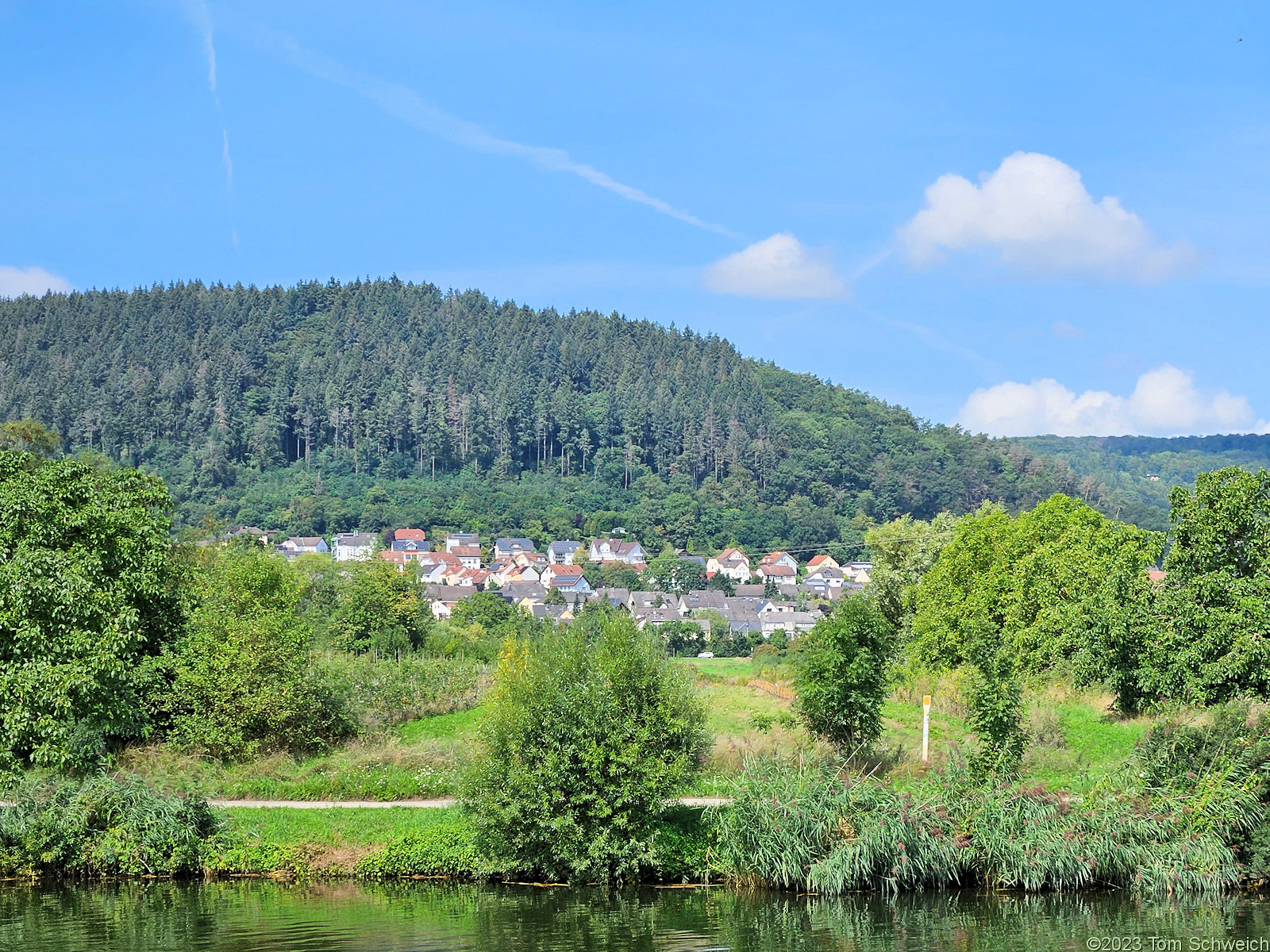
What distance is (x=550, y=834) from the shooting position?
859 inches

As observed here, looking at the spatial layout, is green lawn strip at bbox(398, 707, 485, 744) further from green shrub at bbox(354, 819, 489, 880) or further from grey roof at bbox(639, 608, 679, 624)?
grey roof at bbox(639, 608, 679, 624)

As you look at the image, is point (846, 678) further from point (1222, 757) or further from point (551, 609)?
point (551, 609)

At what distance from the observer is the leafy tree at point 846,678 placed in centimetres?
2675

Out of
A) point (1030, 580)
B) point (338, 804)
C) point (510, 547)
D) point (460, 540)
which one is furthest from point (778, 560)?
point (338, 804)

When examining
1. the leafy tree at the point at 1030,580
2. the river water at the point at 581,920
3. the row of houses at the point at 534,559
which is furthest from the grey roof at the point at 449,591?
the river water at the point at 581,920

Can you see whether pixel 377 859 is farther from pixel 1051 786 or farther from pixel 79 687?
pixel 1051 786

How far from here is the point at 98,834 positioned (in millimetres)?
23031

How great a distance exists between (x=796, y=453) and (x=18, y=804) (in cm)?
17546

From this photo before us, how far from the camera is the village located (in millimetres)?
131625

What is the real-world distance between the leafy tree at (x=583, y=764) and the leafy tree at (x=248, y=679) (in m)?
8.89

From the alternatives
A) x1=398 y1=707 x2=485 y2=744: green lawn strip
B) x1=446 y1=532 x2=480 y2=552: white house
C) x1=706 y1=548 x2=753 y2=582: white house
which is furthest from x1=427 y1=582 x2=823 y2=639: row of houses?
x1=398 y1=707 x2=485 y2=744: green lawn strip

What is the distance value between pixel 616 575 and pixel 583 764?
127 m

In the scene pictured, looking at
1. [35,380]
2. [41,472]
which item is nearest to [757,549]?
→ [35,380]

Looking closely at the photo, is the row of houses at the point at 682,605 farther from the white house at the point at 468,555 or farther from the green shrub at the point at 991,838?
the green shrub at the point at 991,838
